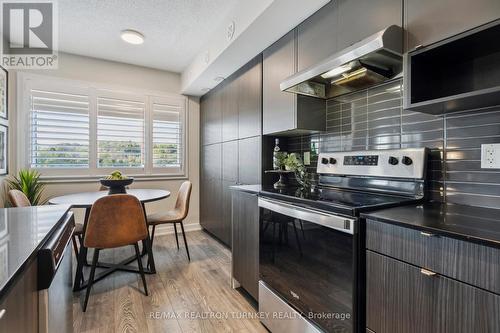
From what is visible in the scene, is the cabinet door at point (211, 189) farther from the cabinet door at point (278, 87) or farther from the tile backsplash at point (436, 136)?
the tile backsplash at point (436, 136)

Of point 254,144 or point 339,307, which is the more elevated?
point 254,144

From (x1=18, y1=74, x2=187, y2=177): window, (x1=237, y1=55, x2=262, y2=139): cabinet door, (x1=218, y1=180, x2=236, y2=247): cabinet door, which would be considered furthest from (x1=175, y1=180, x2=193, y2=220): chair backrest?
(x1=18, y1=74, x2=187, y2=177): window

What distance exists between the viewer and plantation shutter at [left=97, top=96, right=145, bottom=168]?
345cm

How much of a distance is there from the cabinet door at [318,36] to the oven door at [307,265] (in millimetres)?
1098

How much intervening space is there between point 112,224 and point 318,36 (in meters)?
2.14

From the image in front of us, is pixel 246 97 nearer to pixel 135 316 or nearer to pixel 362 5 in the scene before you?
pixel 362 5

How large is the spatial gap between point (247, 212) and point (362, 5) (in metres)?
1.57

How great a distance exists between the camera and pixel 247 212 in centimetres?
192

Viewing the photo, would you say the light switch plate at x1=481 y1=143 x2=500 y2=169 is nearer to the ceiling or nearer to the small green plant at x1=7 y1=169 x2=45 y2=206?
the ceiling

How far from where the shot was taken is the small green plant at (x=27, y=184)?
2.76 metres

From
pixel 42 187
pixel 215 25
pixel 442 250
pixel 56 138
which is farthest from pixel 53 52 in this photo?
pixel 442 250

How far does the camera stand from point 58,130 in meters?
3.17

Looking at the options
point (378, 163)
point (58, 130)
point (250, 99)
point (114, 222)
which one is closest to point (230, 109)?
point (250, 99)

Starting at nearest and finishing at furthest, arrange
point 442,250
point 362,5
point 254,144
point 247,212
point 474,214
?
point 442,250 → point 474,214 → point 362,5 → point 247,212 → point 254,144
